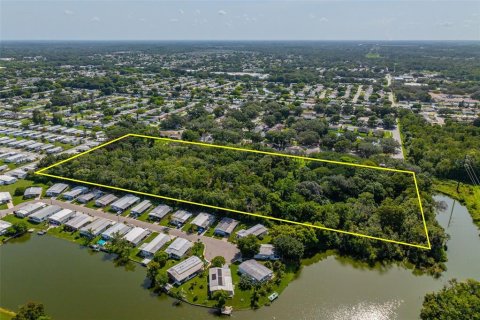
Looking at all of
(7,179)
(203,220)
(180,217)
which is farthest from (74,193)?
(203,220)

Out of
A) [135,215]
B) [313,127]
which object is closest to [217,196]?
[135,215]

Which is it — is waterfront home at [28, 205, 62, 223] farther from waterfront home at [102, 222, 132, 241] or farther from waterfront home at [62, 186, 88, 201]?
waterfront home at [102, 222, 132, 241]

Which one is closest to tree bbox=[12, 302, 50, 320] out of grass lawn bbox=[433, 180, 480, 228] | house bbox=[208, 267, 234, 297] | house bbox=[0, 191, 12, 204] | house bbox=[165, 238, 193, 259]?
house bbox=[165, 238, 193, 259]

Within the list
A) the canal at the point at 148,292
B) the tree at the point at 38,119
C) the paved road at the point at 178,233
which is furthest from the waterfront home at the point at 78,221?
the tree at the point at 38,119

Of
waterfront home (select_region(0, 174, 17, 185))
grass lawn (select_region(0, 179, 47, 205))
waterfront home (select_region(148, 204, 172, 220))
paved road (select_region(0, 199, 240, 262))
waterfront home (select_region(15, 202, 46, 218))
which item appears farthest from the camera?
waterfront home (select_region(0, 174, 17, 185))

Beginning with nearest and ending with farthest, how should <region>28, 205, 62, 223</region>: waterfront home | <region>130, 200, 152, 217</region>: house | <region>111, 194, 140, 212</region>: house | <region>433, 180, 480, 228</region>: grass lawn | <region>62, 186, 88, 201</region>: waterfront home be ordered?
<region>28, 205, 62, 223</region>: waterfront home
<region>130, 200, 152, 217</region>: house
<region>111, 194, 140, 212</region>: house
<region>62, 186, 88, 201</region>: waterfront home
<region>433, 180, 480, 228</region>: grass lawn

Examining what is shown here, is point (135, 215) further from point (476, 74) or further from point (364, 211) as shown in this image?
point (476, 74)

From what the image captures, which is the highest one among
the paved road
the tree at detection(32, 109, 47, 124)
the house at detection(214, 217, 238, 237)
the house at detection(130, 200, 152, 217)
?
the tree at detection(32, 109, 47, 124)
